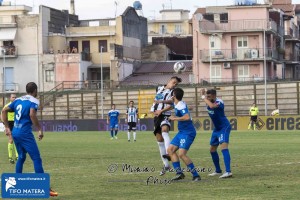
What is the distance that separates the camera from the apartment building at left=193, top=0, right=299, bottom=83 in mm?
96375

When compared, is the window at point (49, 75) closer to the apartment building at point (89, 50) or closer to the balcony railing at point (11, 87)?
the apartment building at point (89, 50)

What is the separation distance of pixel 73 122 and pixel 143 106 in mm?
8923

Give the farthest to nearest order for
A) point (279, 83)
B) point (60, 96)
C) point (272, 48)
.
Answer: point (272, 48)
point (60, 96)
point (279, 83)

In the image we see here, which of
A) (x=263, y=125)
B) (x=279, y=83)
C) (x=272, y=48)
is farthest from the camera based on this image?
(x=272, y=48)

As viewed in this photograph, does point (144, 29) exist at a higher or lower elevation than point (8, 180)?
higher

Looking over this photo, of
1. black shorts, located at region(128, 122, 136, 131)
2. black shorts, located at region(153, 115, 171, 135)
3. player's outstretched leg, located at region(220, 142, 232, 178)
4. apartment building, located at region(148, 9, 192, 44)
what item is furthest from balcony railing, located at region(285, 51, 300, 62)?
player's outstretched leg, located at region(220, 142, 232, 178)

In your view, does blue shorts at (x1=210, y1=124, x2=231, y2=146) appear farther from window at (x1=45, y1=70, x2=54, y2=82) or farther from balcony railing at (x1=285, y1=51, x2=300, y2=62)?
balcony railing at (x1=285, y1=51, x2=300, y2=62)

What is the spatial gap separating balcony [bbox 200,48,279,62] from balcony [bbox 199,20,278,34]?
2.08 m

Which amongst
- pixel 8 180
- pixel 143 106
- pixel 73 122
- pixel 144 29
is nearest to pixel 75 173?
pixel 8 180

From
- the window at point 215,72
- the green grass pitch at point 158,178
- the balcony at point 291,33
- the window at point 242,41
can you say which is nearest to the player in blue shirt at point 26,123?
the green grass pitch at point 158,178

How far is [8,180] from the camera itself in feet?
50.1

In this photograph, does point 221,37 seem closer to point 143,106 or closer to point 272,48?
point 272,48

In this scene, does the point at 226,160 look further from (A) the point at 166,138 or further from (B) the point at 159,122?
(B) the point at 159,122

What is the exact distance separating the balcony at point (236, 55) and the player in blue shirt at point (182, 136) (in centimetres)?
7525
